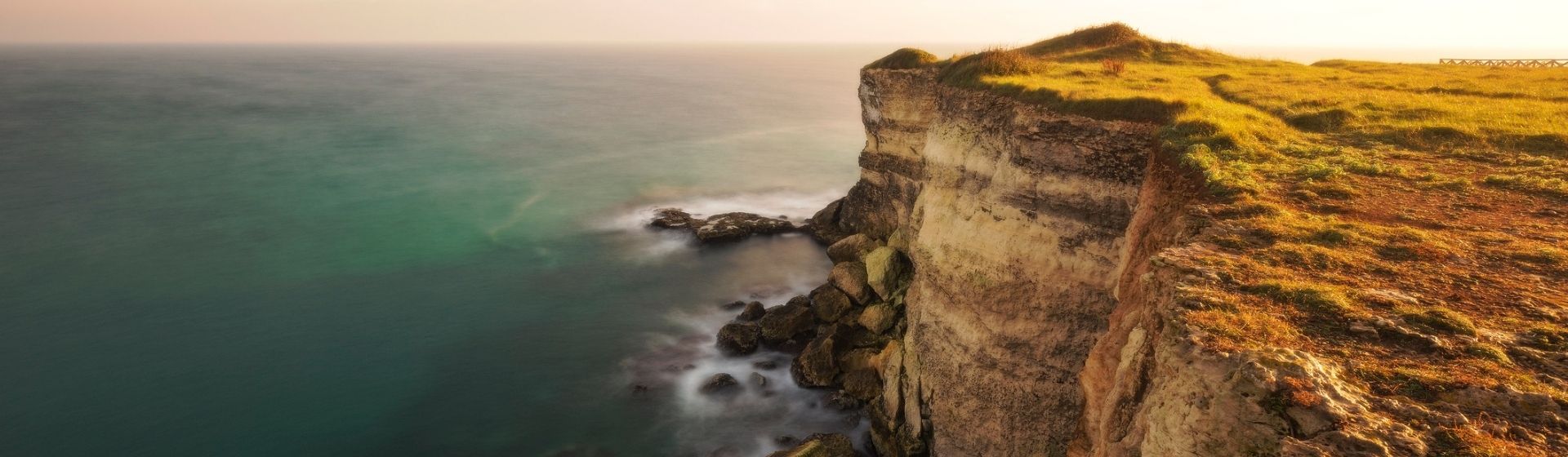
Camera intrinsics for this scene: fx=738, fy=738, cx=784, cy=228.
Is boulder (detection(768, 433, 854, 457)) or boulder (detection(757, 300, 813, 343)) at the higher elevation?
boulder (detection(757, 300, 813, 343))

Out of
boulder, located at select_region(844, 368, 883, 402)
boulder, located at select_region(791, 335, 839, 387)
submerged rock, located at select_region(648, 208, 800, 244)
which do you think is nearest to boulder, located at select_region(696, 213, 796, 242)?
submerged rock, located at select_region(648, 208, 800, 244)

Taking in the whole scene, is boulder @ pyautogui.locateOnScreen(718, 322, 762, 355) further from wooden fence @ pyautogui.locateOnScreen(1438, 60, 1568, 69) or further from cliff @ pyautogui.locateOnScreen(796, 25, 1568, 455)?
wooden fence @ pyautogui.locateOnScreen(1438, 60, 1568, 69)

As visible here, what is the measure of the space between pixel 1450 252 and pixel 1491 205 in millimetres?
2893

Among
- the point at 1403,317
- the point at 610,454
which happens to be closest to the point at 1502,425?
the point at 1403,317

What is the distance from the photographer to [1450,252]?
9.96 metres

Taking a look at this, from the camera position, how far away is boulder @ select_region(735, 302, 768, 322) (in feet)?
113

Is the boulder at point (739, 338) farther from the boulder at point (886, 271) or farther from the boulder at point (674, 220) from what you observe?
the boulder at point (674, 220)

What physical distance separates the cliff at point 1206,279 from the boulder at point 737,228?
1771cm

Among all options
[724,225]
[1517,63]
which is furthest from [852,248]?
[1517,63]

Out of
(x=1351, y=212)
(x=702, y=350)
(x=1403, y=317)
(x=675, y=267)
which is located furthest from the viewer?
(x=675, y=267)

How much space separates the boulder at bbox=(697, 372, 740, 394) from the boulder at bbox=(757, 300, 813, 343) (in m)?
3.28

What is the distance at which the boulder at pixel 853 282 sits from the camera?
104ft

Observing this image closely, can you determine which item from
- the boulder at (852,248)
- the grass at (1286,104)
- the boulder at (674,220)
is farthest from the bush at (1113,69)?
the boulder at (674,220)

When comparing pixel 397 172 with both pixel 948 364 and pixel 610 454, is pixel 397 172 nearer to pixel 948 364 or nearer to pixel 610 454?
pixel 610 454
